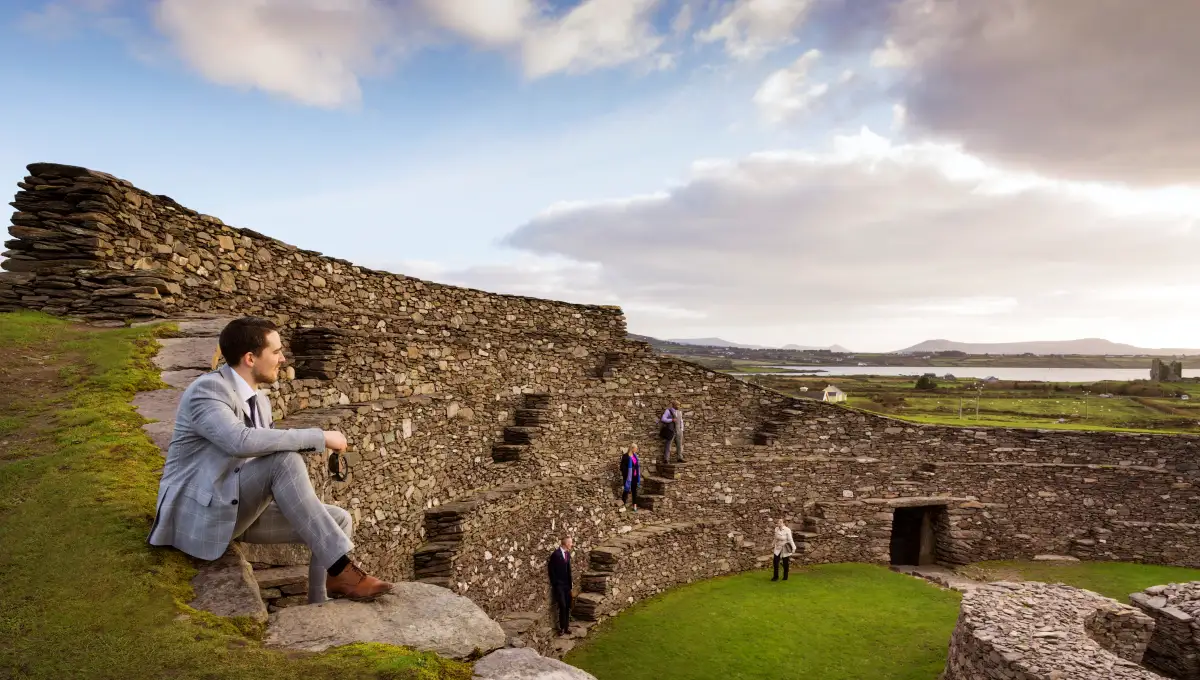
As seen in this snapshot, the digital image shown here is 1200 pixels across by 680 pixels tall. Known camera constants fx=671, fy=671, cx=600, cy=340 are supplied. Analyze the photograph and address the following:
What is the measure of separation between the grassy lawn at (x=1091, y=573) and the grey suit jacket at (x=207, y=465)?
25.5 meters

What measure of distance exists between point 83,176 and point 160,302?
229 centimetres

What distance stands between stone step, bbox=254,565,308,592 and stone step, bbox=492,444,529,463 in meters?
11.2

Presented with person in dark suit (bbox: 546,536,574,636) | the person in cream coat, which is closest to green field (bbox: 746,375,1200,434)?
the person in cream coat

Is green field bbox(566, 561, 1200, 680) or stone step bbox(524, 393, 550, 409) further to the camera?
stone step bbox(524, 393, 550, 409)

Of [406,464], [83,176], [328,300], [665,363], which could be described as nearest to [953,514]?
[665,363]

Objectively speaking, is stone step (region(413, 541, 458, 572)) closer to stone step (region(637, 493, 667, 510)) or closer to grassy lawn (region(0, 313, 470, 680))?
grassy lawn (region(0, 313, 470, 680))

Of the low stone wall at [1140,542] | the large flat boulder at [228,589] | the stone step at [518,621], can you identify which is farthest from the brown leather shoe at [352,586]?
the low stone wall at [1140,542]

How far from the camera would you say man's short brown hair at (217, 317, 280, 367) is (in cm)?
506

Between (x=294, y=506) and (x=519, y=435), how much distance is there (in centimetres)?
1276

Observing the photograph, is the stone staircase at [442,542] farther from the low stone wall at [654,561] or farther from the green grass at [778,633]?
the low stone wall at [654,561]

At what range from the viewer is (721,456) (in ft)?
79.5

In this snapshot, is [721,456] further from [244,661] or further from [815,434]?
[244,661]

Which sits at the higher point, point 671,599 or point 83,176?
point 83,176

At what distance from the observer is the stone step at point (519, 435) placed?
17.5 meters
